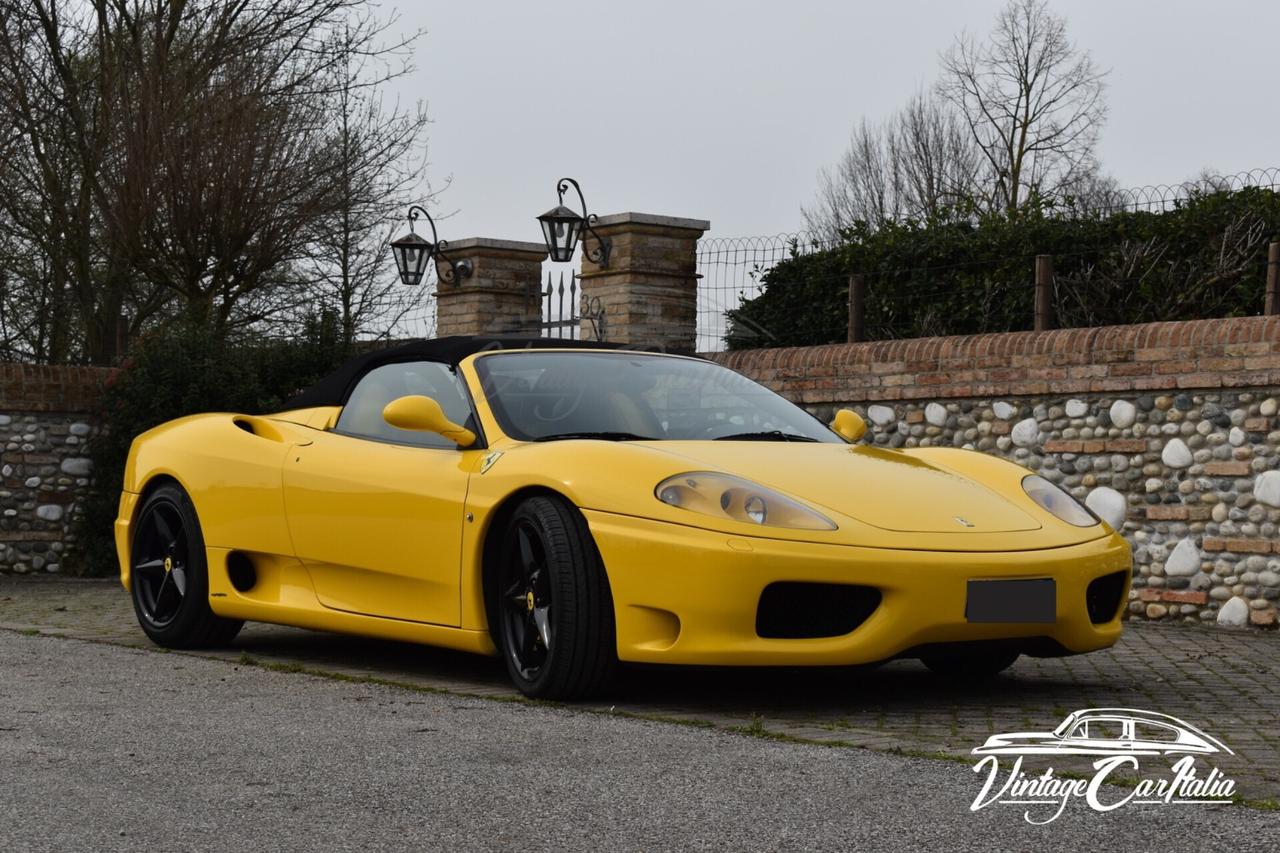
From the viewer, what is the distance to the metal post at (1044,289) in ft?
37.5

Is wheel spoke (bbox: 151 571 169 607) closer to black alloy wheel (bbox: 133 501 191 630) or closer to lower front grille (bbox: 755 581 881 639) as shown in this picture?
black alloy wheel (bbox: 133 501 191 630)

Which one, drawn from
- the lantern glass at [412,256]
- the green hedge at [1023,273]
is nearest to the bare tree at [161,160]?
the lantern glass at [412,256]

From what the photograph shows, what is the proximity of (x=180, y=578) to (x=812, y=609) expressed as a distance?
3.44 metres

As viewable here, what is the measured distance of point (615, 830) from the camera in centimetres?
382

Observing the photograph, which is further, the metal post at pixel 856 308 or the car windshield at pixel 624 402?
the metal post at pixel 856 308

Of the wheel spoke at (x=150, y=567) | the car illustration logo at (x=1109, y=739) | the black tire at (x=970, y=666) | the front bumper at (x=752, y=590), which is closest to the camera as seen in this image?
the car illustration logo at (x=1109, y=739)

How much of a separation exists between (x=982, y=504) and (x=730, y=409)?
1.21m

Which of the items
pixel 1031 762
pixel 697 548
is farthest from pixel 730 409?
pixel 1031 762

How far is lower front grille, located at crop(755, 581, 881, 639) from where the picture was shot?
5.55 meters

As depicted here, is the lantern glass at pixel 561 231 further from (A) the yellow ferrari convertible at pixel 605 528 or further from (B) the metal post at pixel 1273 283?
(A) the yellow ferrari convertible at pixel 605 528

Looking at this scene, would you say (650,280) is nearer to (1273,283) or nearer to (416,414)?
(1273,283)

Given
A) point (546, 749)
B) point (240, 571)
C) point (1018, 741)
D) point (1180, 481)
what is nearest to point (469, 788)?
point (546, 749)

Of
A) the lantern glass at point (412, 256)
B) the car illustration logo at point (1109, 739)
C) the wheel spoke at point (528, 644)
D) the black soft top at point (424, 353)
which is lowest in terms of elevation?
the car illustration logo at point (1109, 739)

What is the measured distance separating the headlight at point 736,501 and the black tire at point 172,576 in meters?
2.85
